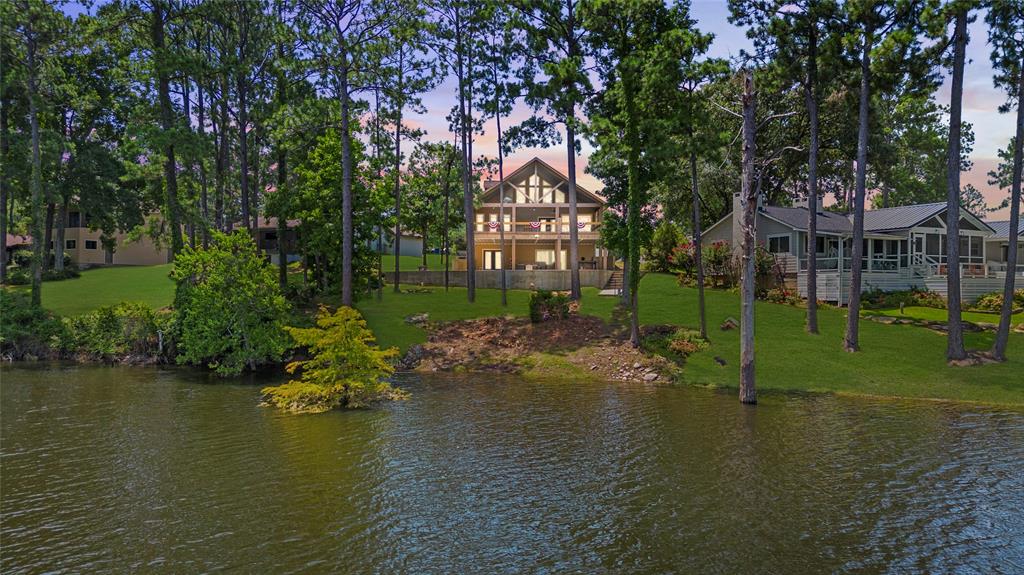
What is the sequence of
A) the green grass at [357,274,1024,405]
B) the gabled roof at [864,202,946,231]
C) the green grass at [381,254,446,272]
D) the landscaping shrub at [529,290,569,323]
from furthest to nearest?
1. the green grass at [381,254,446,272]
2. the gabled roof at [864,202,946,231]
3. the landscaping shrub at [529,290,569,323]
4. the green grass at [357,274,1024,405]

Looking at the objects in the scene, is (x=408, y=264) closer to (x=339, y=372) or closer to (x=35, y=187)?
(x=35, y=187)

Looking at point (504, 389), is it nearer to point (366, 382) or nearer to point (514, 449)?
point (366, 382)

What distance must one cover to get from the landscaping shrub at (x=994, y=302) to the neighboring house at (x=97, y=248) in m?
75.9

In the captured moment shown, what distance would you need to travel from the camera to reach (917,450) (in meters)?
14.9

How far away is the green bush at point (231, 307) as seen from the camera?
87.9ft

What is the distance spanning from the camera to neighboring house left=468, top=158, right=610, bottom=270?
2411 inches

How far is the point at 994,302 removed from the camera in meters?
36.2

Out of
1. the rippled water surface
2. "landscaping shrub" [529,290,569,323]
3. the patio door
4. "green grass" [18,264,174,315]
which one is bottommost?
the rippled water surface

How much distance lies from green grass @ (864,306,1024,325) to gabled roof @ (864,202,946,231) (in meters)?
9.70

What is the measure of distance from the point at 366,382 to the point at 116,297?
3104 cm

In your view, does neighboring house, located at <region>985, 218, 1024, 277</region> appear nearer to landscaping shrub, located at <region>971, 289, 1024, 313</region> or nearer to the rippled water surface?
landscaping shrub, located at <region>971, 289, 1024, 313</region>

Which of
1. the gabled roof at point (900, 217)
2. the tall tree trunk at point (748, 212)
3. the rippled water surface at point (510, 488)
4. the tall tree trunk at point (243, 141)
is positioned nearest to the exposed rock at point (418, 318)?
the tall tree trunk at point (243, 141)

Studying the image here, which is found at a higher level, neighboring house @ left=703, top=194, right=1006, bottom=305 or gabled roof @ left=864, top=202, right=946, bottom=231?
gabled roof @ left=864, top=202, right=946, bottom=231

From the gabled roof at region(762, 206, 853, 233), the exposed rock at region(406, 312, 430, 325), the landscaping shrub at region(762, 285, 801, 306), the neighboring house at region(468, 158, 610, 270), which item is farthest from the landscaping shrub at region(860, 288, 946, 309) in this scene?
the exposed rock at region(406, 312, 430, 325)
